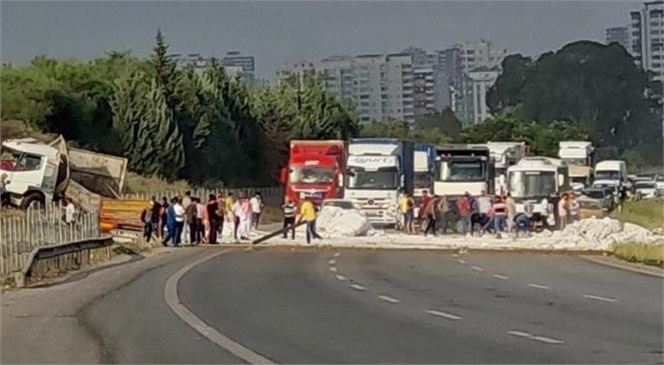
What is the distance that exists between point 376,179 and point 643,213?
13939mm

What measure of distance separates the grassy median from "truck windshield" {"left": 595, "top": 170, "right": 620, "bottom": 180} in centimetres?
1777

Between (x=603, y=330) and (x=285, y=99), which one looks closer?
(x=603, y=330)

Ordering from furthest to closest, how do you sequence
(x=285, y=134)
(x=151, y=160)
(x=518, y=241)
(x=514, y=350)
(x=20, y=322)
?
(x=285, y=134) → (x=151, y=160) → (x=518, y=241) → (x=20, y=322) → (x=514, y=350)

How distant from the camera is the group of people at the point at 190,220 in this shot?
48000 mm

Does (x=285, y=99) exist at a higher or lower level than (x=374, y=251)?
higher

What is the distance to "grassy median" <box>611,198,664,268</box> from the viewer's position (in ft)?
119

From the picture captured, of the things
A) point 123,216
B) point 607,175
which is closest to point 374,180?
point 123,216

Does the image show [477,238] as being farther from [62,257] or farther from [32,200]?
[62,257]

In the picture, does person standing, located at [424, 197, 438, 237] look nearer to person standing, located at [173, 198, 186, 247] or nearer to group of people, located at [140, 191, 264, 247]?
group of people, located at [140, 191, 264, 247]

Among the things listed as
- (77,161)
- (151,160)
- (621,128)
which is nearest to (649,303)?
(77,161)

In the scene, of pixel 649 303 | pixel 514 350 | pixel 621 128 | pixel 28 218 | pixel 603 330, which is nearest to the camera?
pixel 514 350

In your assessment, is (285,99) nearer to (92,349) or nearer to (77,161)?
(77,161)

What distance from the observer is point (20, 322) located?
20.9 metres

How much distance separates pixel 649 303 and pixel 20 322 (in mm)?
9445
